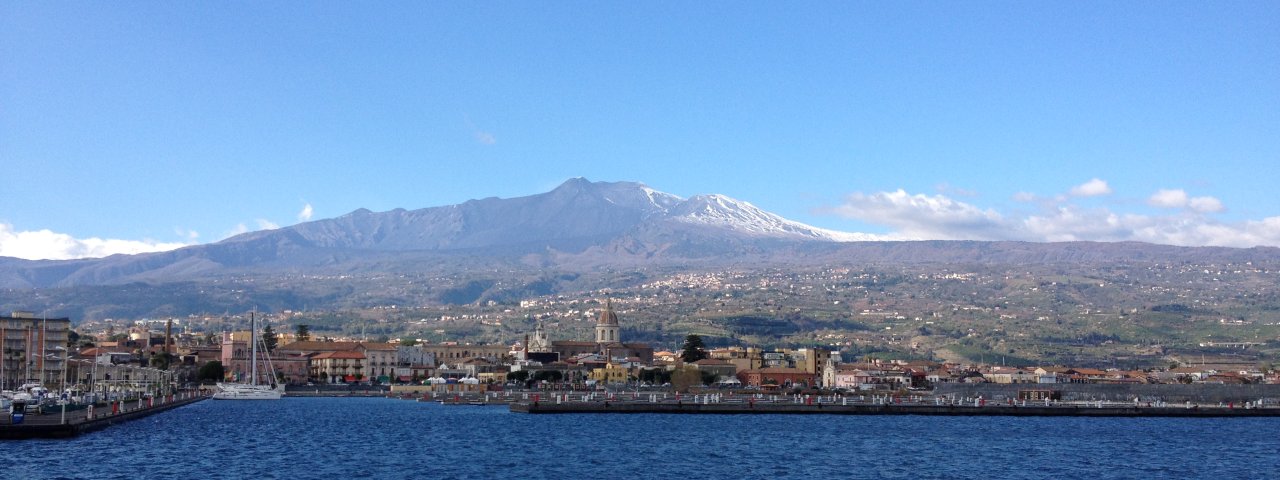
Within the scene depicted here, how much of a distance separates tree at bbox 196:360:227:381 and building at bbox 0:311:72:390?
25861 millimetres

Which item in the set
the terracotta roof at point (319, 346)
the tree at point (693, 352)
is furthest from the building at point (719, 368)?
the terracotta roof at point (319, 346)

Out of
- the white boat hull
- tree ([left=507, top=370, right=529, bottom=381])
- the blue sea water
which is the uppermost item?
the blue sea water

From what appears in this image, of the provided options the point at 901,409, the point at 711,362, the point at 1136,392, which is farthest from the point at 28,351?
the point at 1136,392

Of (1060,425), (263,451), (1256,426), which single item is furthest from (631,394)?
(263,451)

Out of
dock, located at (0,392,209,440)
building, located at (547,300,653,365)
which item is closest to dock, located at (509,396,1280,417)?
dock, located at (0,392,209,440)

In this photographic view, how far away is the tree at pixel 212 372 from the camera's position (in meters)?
134

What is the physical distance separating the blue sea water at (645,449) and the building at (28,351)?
30276 millimetres

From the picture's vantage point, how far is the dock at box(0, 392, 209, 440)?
49.6 m

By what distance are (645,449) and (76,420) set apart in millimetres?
22910

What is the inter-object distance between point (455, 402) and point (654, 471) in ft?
202

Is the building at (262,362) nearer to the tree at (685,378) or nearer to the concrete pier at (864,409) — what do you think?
the tree at (685,378)

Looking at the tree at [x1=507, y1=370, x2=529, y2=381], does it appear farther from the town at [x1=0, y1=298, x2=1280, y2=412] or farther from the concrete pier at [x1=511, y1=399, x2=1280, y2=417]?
the concrete pier at [x1=511, y1=399, x2=1280, y2=417]

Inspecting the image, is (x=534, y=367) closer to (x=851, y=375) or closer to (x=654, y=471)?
(x=851, y=375)

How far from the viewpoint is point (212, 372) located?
133875 millimetres
